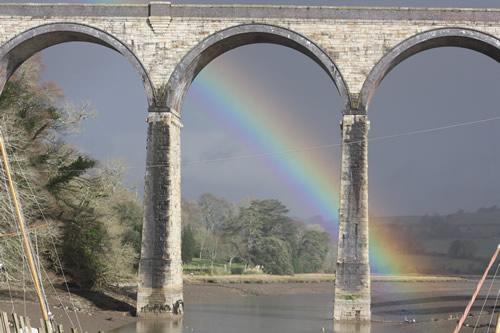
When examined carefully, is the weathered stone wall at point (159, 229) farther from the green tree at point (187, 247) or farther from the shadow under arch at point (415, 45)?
the green tree at point (187, 247)

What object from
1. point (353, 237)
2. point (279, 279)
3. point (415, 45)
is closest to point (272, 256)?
point (279, 279)

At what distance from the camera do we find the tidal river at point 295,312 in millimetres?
28562

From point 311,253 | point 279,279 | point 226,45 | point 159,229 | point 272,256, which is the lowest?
point 279,279

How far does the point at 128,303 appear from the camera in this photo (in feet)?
113

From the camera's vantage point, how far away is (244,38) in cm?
3134

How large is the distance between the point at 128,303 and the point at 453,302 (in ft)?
57.2

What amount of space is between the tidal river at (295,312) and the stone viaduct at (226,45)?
158 cm

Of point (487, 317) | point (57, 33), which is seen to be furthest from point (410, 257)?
point (57, 33)

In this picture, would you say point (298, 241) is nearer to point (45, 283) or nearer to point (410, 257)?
point (410, 257)

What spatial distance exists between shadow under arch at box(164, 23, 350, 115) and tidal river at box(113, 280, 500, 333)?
836 centimetres

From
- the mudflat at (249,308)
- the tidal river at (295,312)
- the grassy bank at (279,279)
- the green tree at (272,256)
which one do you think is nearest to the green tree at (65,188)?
the mudflat at (249,308)

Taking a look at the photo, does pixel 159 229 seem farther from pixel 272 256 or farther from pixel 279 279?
pixel 272 256

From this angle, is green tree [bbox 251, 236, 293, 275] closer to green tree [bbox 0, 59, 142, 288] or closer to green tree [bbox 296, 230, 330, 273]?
green tree [bbox 296, 230, 330, 273]

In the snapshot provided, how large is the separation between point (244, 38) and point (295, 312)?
13.2m
